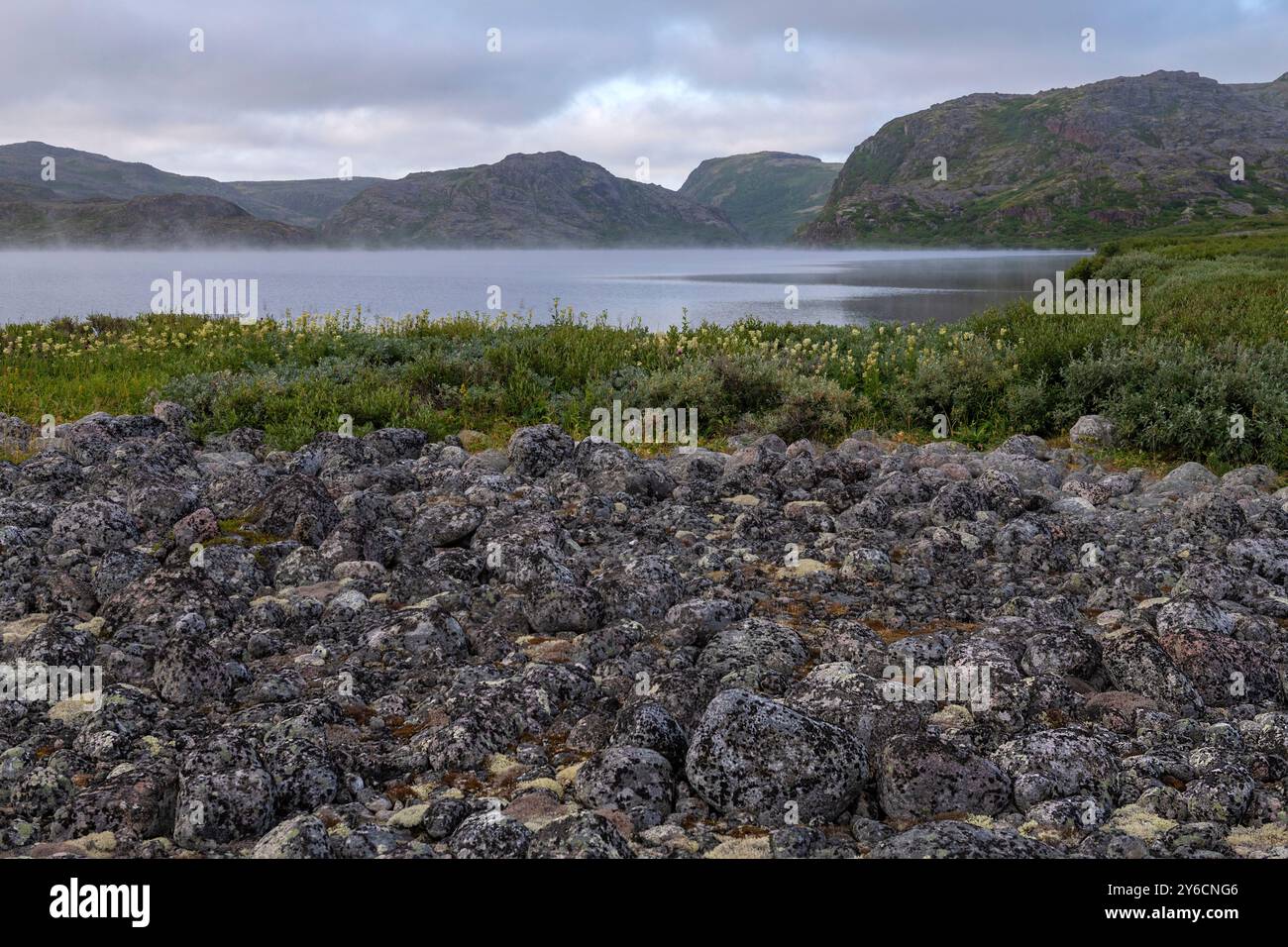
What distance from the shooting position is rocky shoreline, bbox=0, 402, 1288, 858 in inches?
155

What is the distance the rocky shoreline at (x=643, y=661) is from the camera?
395 cm

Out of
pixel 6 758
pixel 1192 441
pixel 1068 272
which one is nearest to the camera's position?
pixel 6 758

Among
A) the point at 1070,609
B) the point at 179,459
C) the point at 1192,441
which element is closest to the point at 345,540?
the point at 179,459

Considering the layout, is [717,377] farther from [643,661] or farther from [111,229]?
[111,229]

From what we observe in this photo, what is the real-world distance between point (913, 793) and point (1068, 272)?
51.2m

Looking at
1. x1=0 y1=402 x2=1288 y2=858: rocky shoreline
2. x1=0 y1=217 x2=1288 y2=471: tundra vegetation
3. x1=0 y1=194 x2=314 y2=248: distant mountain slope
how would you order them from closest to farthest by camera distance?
x1=0 y1=402 x2=1288 y2=858: rocky shoreline, x1=0 y1=217 x2=1288 y2=471: tundra vegetation, x1=0 y1=194 x2=314 y2=248: distant mountain slope

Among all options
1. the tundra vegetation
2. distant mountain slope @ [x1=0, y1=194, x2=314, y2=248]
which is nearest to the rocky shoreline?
the tundra vegetation

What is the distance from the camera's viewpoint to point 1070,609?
20.5 ft

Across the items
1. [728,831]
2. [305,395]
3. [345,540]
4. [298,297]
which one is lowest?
[728,831]

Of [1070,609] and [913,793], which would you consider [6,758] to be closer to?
[913,793]

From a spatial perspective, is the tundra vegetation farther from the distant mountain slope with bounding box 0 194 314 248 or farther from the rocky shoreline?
the distant mountain slope with bounding box 0 194 314 248

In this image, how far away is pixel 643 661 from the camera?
215 inches

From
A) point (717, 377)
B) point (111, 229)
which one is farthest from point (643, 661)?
point (111, 229)

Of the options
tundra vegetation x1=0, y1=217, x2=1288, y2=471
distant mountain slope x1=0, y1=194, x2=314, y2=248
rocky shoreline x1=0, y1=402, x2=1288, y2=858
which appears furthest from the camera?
distant mountain slope x1=0, y1=194, x2=314, y2=248
